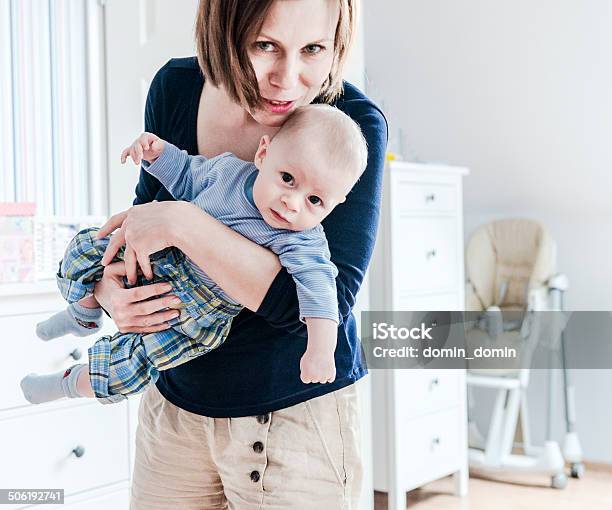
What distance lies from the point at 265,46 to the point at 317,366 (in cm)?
39

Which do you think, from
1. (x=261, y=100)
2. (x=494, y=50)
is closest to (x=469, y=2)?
(x=494, y=50)

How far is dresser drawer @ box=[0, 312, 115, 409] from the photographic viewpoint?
1818 millimetres

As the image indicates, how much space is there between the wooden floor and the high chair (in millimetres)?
61

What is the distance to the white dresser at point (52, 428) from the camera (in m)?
1.82

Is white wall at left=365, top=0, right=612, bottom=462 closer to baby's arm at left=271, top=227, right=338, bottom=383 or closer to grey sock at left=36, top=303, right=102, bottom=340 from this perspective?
grey sock at left=36, top=303, right=102, bottom=340

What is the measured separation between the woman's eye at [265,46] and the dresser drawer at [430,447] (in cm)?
199

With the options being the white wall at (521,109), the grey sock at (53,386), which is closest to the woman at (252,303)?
the grey sock at (53,386)

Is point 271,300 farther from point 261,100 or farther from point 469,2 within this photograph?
point 469,2

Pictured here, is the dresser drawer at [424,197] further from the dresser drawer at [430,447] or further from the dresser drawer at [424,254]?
the dresser drawer at [430,447]

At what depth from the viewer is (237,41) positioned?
0.94m

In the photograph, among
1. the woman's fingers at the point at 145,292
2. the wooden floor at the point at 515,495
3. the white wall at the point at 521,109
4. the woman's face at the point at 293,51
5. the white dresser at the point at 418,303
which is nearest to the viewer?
the woman's face at the point at 293,51

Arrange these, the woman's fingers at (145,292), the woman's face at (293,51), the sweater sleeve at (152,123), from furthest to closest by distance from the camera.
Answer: the sweater sleeve at (152,123) < the woman's fingers at (145,292) < the woman's face at (293,51)

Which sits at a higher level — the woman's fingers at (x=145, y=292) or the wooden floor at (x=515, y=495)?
the woman's fingers at (x=145, y=292)

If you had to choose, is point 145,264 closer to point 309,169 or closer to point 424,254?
point 309,169
